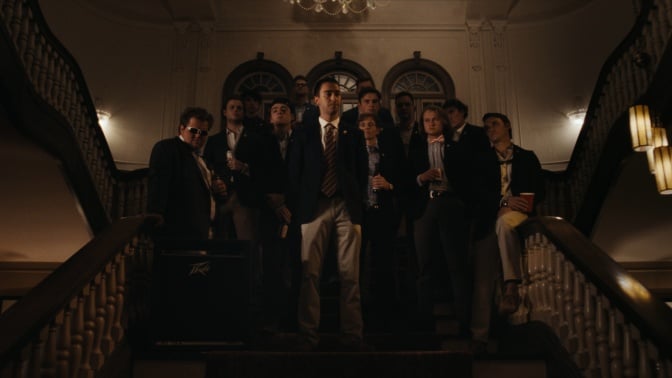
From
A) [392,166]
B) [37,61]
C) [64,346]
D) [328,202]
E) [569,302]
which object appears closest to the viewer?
[64,346]

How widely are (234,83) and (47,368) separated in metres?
7.68

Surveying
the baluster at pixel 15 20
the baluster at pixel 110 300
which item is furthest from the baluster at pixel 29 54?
the baluster at pixel 110 300

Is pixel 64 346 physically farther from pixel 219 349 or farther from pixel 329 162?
pixel 329 162

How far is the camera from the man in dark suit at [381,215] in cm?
455

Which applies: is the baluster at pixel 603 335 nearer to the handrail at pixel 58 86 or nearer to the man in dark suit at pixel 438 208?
the man in dark suit at pixel 438 208

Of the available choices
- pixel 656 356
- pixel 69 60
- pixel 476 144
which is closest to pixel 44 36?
pixel 69 60

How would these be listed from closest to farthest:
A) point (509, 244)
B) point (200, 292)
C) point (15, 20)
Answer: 1. point (200, 292)
2. point (509, 244)
3. point (15, 20)

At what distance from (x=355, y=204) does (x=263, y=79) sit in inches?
260

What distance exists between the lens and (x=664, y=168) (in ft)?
17.1

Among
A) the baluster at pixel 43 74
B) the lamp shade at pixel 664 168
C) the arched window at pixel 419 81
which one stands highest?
the arched window at pixel 419 81

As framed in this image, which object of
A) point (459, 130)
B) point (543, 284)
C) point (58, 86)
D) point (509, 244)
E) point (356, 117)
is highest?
point (58, 86)

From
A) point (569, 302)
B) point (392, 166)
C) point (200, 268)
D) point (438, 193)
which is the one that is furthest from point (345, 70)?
point (569, 302)

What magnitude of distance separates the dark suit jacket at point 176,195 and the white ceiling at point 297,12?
20.6 feet

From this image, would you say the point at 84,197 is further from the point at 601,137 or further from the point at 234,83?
the point at 601,137
